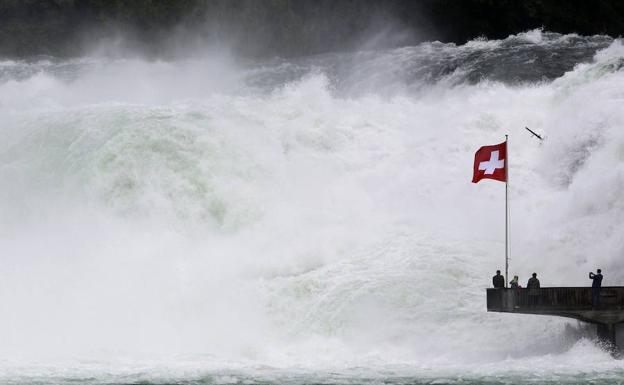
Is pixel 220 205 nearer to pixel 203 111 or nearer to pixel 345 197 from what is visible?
pixel 345 197

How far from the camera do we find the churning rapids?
2644 centimetres

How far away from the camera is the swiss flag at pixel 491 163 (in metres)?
27.0

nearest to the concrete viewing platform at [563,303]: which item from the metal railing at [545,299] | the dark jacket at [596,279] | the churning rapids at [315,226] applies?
the metal railing at [545,299]

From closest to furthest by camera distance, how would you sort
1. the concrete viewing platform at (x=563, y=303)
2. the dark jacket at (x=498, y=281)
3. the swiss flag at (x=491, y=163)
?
the concrete viewing platform at (x=563, y=303) < the dark jacket at (x=498, y=281) < the swiss flag at (x=491, y=163)

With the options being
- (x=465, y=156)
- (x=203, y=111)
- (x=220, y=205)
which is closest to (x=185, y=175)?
(x=220, y=205)

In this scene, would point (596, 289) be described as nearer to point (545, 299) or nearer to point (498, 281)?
point (545, 299)

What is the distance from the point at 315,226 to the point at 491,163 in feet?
21.0

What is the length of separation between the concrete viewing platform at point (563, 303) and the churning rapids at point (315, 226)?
794mm

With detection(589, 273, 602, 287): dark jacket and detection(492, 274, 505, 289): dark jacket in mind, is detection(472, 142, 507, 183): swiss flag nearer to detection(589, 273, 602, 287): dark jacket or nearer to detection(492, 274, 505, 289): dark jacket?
detection(492, 274, 505, 289): dark jacket

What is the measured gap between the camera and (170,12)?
55.7 m

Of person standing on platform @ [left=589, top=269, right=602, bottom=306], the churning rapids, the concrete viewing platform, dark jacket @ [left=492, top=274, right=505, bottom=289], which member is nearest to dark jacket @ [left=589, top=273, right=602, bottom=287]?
person standing on platform @ [left=589, top=269, right=602, bottom=306]

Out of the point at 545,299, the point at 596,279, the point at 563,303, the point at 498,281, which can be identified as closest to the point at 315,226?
the point at 498,281

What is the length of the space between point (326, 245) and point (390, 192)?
144 inches

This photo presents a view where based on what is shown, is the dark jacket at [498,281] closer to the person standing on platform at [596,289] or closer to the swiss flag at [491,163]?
the person standing on platform at [596,289]
